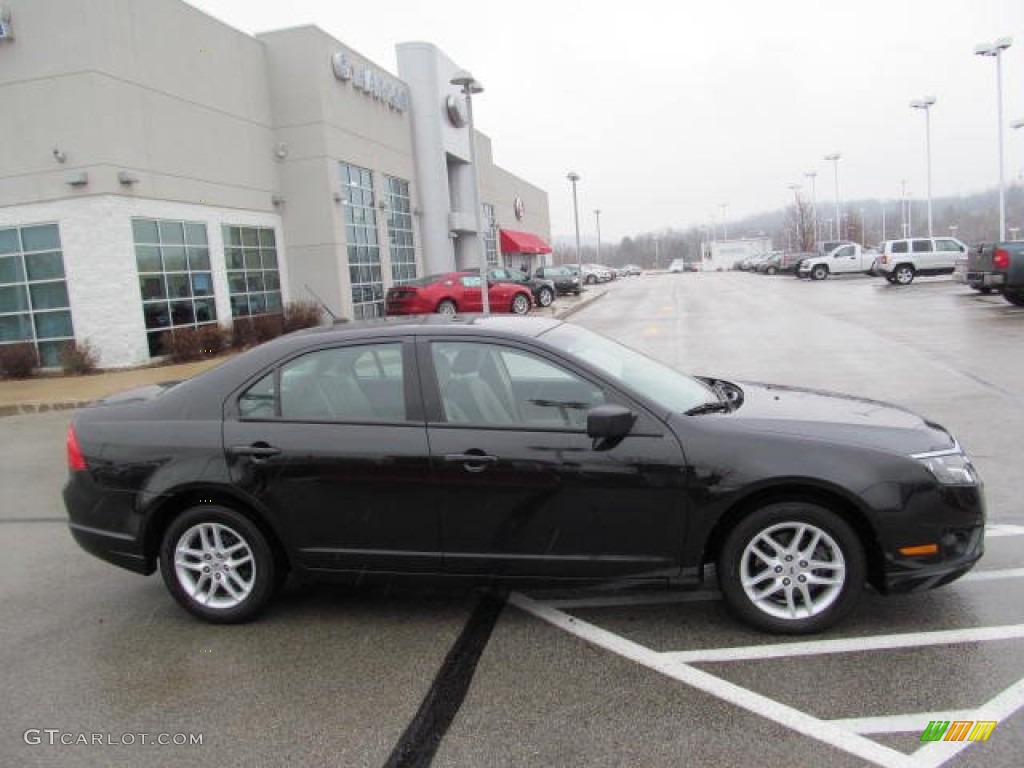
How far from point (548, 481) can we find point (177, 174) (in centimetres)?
1836

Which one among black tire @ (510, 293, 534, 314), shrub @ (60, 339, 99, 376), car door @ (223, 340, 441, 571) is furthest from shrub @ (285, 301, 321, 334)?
car door @ (223, 340, 441, 571)

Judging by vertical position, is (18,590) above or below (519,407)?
A: below

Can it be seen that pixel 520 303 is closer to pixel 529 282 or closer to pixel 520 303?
pixel 520 303

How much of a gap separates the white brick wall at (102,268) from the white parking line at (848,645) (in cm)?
1668

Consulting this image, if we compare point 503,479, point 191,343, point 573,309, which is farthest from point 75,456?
point 573,309

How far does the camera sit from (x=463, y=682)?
11.8 feet

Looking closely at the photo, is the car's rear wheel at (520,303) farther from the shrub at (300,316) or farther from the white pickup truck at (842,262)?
the white pickup truck at (842,262)

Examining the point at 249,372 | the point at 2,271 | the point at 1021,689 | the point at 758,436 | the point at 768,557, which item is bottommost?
the point at 1021,689

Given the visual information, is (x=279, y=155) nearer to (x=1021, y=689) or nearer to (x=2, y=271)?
(x=2, y=271)

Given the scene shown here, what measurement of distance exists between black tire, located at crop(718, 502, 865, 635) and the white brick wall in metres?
16.7

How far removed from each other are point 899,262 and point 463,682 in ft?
118

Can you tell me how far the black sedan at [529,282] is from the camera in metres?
27.8

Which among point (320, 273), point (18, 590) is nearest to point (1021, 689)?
point (18, 590)

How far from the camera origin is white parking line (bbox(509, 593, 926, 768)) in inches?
117
